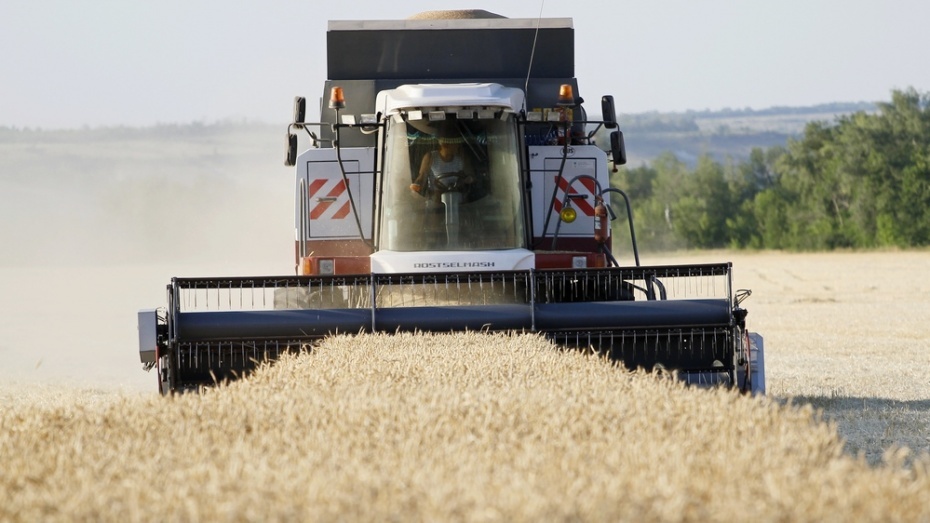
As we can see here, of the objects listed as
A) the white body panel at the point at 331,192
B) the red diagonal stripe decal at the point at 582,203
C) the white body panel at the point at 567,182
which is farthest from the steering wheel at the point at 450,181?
the red diagonal stripe decal at the point at 582,203

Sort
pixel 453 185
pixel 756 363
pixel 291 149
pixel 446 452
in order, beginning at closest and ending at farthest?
pixel 446 452, pixel 756 363, pixel 453 185, pixel 291 149

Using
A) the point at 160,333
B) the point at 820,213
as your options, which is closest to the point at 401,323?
the point at 160,333

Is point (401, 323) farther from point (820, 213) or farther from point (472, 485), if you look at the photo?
point (820, 213)

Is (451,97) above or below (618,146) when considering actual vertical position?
above

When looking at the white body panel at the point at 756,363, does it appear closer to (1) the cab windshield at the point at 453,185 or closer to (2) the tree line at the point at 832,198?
(1) the cab windshield at the point at 453,185

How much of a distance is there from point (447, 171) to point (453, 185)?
109mm

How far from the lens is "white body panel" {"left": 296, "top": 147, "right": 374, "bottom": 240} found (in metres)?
9.66

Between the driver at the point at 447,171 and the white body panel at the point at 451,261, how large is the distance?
495 millimetres

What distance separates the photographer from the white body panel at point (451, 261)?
8.67 metres

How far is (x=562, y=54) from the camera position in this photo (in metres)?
10.5

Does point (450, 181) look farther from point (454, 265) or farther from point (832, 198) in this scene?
point (832, 198)

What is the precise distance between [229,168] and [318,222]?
23546 millimetres

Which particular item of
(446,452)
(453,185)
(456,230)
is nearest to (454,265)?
(456,230)

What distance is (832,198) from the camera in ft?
210
